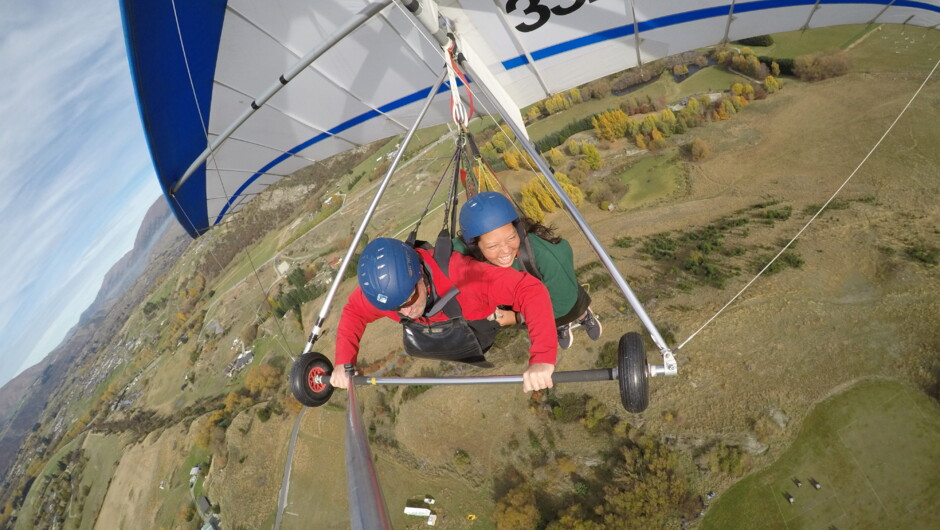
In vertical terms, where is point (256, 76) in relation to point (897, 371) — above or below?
above

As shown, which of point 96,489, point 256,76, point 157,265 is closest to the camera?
point 256,76

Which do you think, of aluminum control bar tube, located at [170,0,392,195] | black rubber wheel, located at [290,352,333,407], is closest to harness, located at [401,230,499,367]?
black rubber wheel, located at [290,352,333,407]

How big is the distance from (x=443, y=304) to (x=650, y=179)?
25.1 meters

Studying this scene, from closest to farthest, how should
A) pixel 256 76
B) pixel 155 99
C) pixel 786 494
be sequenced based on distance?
pixel 155 99 < pixel 256 76 < pixel 786 494

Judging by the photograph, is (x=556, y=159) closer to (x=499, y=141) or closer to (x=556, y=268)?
(x=499, y=141)

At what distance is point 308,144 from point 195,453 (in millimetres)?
36111

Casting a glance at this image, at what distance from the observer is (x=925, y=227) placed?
1323 cm

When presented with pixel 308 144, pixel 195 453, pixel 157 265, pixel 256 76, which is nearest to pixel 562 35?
pixel 256 76

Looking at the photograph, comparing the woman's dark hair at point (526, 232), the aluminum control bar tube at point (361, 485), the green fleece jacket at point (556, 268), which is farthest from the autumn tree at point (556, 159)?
the aluminum control bar tube at point (361, 485)

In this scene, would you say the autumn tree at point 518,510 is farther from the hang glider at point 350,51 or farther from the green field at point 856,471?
the hang glider at point 350,51

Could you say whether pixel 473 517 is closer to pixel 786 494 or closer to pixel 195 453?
pixel 786 494

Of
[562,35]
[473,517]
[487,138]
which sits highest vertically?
[562,35]

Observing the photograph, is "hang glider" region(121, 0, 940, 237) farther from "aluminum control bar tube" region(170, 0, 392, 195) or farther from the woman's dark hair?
the woman's dark hair

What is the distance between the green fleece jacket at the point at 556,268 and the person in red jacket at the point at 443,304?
41cm
